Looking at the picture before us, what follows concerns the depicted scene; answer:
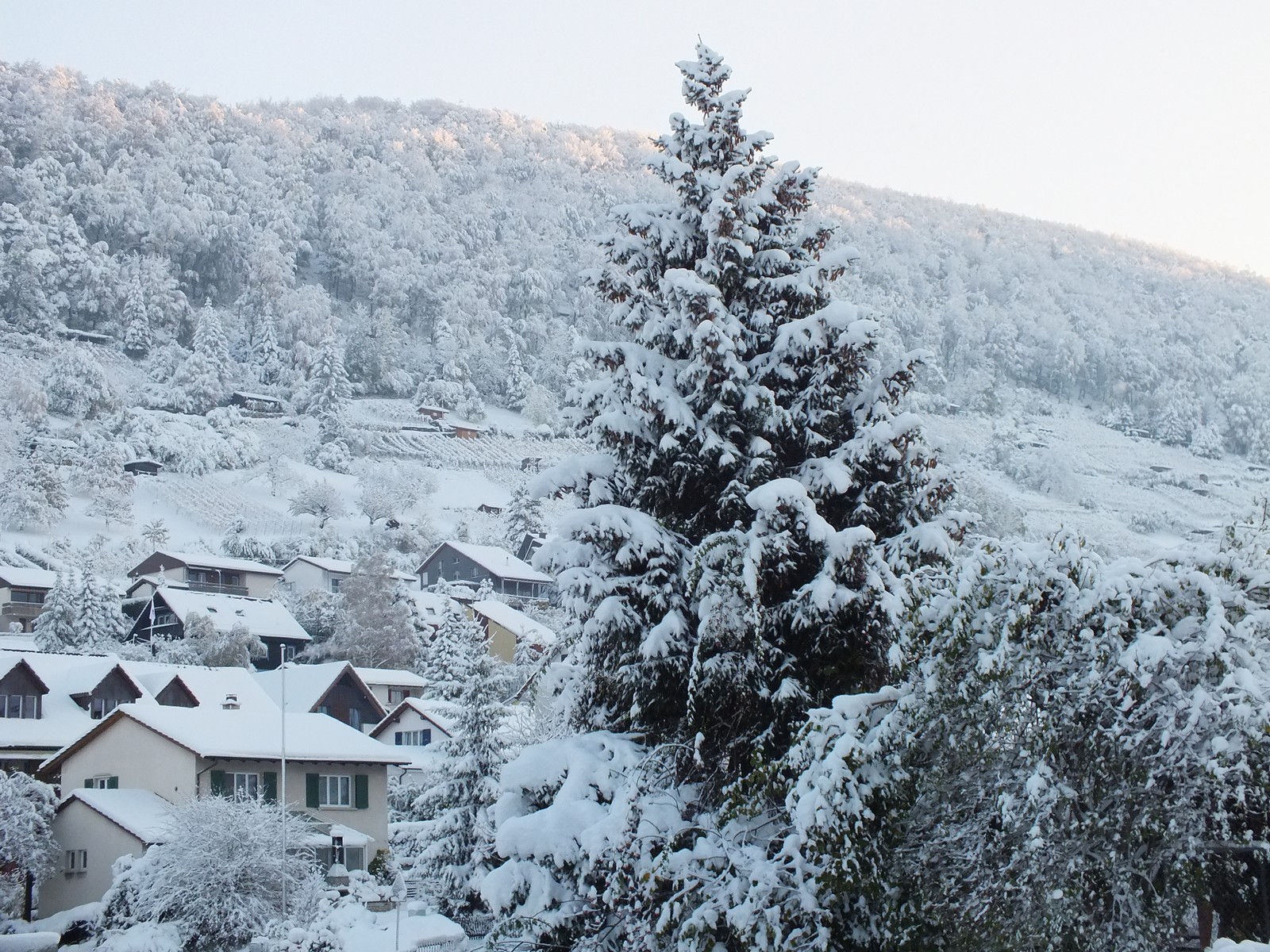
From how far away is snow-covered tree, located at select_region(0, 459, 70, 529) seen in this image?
78000mm

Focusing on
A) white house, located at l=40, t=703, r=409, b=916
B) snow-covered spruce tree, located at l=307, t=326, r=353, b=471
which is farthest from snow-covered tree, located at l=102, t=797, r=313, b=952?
snow-covered spruce tree, located at l=307, t=326, r=353, b=471

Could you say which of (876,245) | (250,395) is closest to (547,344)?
(250,395)

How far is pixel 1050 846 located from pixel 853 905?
183 cm

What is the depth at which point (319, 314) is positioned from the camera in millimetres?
157750

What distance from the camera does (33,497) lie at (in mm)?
78750

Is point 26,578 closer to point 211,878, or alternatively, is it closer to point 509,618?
point 509,618

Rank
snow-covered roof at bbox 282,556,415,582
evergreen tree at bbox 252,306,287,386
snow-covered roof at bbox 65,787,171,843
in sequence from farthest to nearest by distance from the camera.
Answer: evergreen tree at bbox 252,306,287,386 < snow-covered roof at bbox 282,556,415,582 < snow-covered roof at bbox 65,787,171,843

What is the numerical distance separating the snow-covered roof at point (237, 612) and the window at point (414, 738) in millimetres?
16247

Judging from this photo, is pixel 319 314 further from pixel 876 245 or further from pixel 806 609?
pixel 806 609

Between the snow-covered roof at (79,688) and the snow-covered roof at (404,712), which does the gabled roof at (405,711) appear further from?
the snow-covered roof at (79,688)

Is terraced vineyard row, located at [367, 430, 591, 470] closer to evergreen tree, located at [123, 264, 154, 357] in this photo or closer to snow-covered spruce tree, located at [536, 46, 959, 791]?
evergreen tree, located at [123, 264, 154, 357]

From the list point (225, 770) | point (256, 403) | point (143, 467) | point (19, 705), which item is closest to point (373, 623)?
point (19, 705)

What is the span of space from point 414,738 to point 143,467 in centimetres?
6321

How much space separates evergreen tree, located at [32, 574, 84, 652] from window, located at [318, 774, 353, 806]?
22.3 meters
